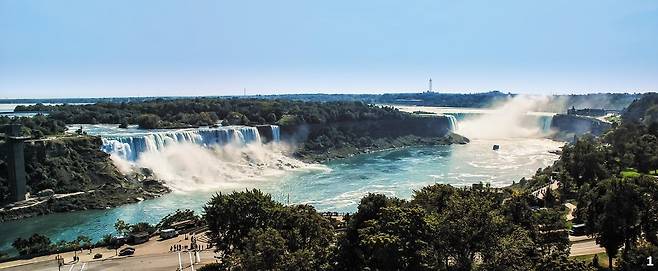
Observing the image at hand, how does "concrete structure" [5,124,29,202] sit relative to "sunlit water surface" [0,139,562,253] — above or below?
above

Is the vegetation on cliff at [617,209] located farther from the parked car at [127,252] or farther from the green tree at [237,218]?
the parked car at [127,252]

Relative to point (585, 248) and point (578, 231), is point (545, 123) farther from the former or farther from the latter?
point (585, 248)

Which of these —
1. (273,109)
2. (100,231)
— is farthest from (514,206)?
(273,109)

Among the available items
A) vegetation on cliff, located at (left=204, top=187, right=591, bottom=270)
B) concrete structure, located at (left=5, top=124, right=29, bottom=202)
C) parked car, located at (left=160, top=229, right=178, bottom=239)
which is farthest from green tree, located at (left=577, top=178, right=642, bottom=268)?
concrete structure, located at (left=5, top=124, right=29, bottom=202)

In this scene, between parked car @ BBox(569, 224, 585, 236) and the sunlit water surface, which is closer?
parked car @ BBox(569, 224, 585, 236)

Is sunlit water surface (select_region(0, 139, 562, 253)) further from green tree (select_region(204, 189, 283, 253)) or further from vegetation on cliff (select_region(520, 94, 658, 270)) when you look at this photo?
green tree (select_region(204, 189, 283, 253))

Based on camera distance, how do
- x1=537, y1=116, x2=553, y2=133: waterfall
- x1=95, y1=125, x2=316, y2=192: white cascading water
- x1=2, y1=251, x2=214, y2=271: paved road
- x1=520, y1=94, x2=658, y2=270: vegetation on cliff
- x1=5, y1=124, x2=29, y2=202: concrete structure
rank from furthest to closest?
x1=537, y1=116, x2=553, y2=133: waterfall
x1=95, y1=125, x2=316, y2=192: white cascading water
x1=5, y1=124, x2=29, y2=202: concrete structure
x1=2, y1=251, x2=214, y2=271: paved road
x1=520, y1=94, x2=658, y2=270: vegetation on cliff

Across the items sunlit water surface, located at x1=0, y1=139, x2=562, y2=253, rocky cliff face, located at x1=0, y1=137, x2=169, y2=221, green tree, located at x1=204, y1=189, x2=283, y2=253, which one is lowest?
sunlit water surface, located at x1=0, y1=139, x2=562, y2=253
